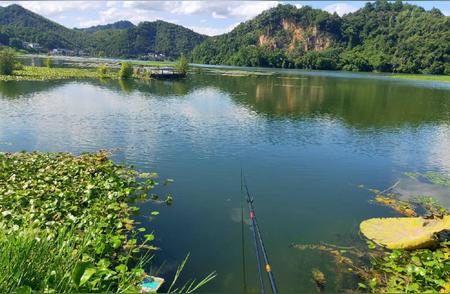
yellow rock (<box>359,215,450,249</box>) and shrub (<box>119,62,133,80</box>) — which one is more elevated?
shrub (<box>119,62,133,80</box>)

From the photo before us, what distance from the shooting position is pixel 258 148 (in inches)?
905

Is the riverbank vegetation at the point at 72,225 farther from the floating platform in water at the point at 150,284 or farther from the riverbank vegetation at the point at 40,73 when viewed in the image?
the riverbank vegetation at the point at 40,73

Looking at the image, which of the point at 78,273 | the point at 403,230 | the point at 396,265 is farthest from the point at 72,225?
the point at 403,230

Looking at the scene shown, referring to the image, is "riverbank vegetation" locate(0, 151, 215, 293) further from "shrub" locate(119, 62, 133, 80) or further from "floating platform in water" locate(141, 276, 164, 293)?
"shrub" locate(119, 62, 133, 80)

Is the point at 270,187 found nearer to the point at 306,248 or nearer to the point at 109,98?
the point at 306,248

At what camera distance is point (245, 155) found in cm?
2131

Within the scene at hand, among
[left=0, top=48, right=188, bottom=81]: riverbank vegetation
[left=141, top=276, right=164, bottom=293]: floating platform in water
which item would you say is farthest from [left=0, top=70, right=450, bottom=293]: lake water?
[left=0, top=48, right=188, bottom=81]: riverbank vegetation

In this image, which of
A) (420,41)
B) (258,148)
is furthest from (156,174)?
(420,41)

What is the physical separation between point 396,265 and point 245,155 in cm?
1205

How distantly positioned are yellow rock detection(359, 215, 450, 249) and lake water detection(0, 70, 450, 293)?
0.65 meters

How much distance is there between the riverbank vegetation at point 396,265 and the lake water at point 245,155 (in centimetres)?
40

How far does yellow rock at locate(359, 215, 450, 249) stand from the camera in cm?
1093

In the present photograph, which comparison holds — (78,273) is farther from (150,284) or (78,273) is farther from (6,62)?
(6,62)

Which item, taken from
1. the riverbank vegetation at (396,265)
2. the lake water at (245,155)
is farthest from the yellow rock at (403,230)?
the lake water at (245,155)
